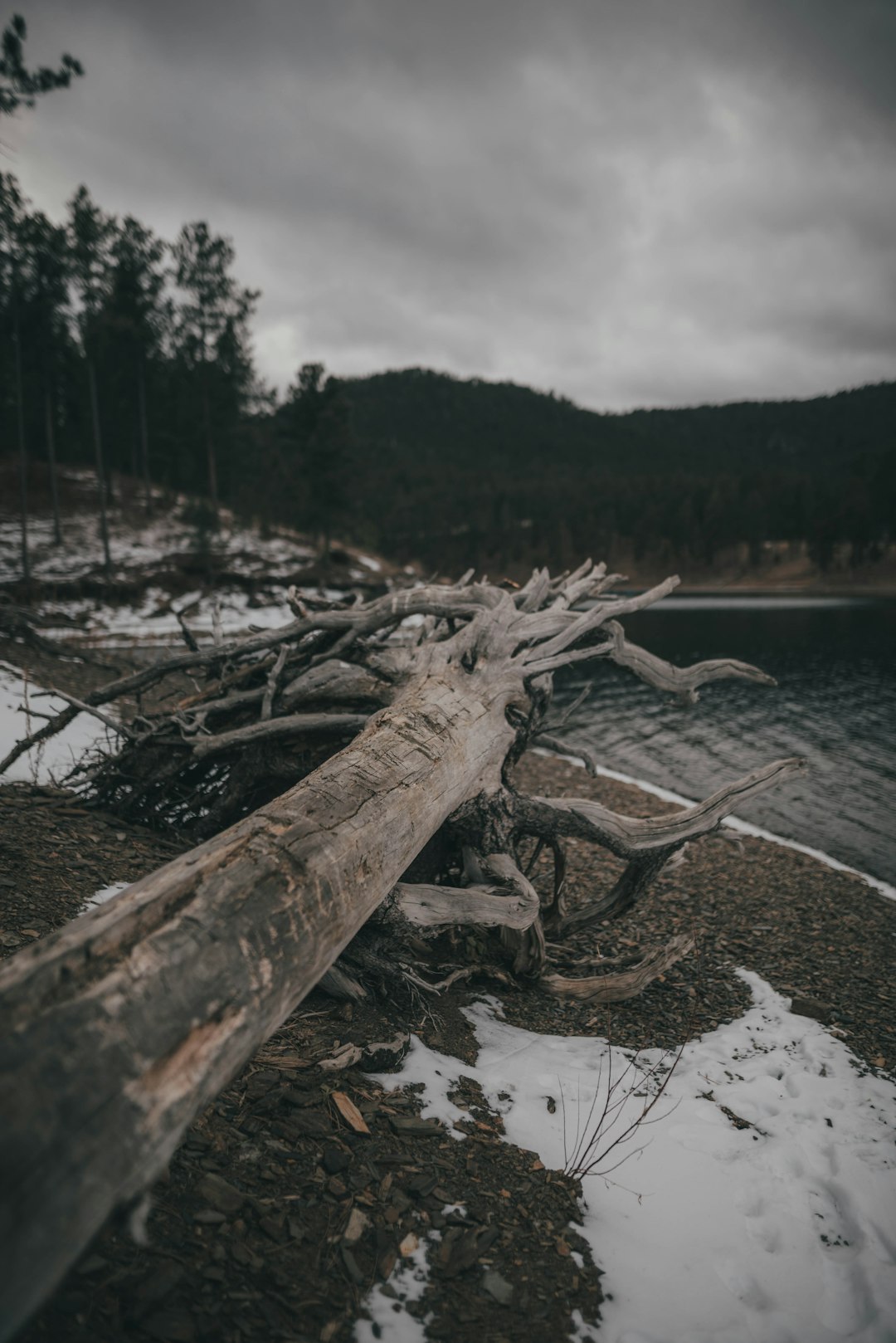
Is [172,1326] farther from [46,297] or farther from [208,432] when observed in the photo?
[208,432]

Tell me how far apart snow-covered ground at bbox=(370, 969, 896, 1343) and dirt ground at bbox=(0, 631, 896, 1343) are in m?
0.11

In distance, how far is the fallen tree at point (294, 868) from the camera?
139cm

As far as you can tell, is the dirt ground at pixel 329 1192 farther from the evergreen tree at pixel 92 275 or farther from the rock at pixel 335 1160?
the evergreen tree at pixel 92 275

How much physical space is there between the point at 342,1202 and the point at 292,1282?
13.8 inches

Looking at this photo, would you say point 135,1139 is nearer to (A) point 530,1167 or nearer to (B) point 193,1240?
(B) point 193,1240

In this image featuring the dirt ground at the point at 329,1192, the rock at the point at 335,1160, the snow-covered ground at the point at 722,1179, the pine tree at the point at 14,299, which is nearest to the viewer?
the dirt ground at the point at 329,1192

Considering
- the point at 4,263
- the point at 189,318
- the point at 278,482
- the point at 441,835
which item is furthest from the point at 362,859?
the point at 278,482

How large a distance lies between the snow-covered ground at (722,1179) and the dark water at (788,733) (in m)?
3.97

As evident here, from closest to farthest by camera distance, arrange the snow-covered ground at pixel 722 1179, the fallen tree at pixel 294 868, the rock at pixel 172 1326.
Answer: the fallen tree at pixel 294 868
the rock at pixel 172 1326
the snow-covered ground at pixel 722 1179

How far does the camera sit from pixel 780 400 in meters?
193

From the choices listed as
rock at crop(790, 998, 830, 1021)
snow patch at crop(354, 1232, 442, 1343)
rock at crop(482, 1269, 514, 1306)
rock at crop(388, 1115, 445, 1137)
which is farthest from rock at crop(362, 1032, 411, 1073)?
rock at crop(790, 998, 830, 1021)

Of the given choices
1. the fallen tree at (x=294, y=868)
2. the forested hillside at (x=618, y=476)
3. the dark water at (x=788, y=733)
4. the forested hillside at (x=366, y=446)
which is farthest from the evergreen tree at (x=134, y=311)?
the fallen tree at (x=294, y=868)

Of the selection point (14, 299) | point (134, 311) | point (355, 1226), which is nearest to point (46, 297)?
point (14, 299)

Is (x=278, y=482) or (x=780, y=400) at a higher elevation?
(x=780, y=400)
